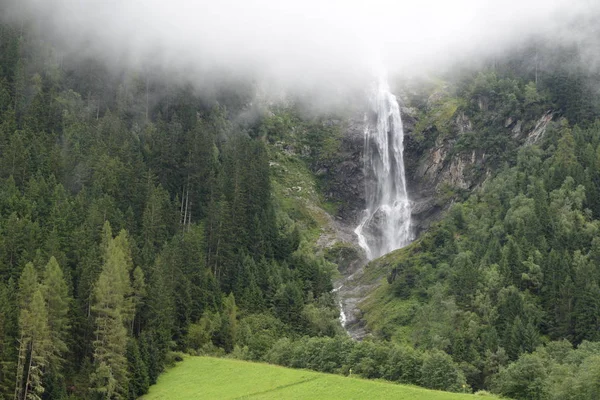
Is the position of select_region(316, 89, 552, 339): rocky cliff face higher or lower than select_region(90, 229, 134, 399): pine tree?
higher

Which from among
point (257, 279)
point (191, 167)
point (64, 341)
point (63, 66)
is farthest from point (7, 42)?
point (64, 341)

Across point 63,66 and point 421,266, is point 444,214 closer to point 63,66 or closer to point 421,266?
point 421,266

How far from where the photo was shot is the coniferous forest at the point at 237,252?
265 ft

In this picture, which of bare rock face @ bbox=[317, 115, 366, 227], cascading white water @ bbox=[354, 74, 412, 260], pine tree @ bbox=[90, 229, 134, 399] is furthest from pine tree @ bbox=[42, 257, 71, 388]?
bare rock face @ bbox=[317, 115, 366, 227]

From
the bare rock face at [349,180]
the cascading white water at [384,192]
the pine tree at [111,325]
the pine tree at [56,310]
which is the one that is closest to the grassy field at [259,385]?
the pine tree at [111,325]

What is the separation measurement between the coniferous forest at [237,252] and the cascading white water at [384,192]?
1308 cm

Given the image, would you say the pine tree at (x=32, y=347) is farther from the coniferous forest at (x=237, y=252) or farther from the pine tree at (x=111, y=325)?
the pine tree at (x=111, y=325)

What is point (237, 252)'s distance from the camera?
124m

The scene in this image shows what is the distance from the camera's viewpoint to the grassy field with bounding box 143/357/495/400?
6506 centimetres

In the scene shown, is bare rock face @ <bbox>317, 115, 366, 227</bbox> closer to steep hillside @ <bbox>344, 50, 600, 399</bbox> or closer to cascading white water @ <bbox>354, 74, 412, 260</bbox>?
cascading white water @ <bbox>354, 74, 412, 260</bbox>

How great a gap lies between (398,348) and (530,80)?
121940 millimetres

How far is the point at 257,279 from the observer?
118 metres

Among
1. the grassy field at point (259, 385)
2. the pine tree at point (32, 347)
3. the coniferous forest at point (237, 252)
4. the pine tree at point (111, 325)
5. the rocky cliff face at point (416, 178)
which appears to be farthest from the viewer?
the rocky cliff face at point (416, 178)

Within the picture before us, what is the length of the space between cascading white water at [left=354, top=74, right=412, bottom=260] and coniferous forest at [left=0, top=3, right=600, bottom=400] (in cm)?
1308
